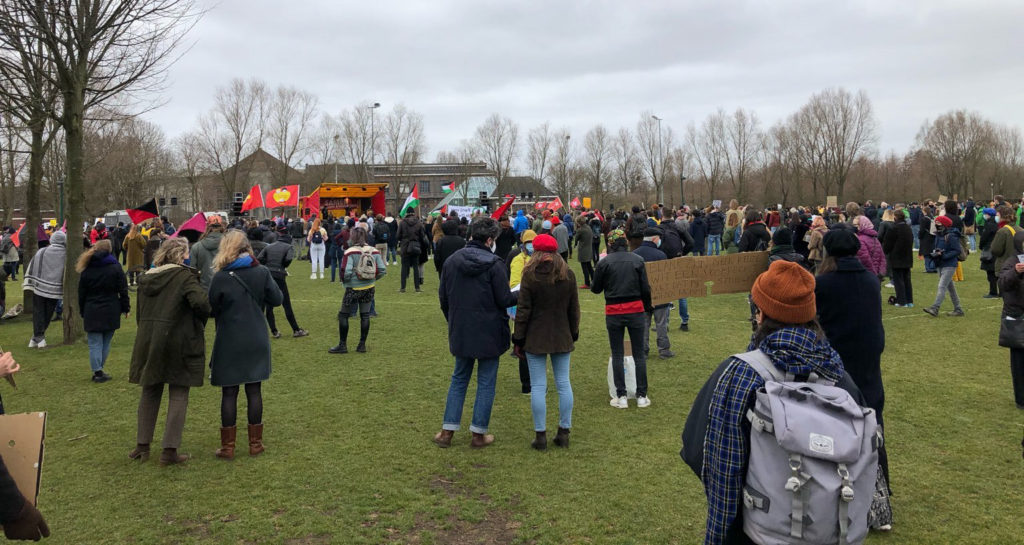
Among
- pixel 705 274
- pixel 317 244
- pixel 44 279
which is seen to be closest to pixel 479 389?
pixel 705 274

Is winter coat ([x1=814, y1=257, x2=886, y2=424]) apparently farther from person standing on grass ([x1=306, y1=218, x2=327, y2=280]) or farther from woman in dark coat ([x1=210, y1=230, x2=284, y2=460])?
person standing on grass ([x1=306, y1=218, x2=327, y2=280])

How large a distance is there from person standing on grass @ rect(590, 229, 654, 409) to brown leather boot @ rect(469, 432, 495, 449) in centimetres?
159

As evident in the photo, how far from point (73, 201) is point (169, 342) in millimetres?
6475

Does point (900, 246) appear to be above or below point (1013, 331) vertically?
above

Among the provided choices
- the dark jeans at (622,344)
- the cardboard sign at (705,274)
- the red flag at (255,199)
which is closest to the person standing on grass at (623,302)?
the dark jeans at (622,344)

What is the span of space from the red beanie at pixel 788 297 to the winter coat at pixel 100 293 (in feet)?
25.3

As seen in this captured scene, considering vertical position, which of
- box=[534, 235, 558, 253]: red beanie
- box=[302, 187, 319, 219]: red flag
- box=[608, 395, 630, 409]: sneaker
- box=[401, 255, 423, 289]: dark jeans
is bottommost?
box=[608, 395, 630, 409]: sneaker

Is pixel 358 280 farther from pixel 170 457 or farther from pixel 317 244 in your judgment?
pixel 317 244

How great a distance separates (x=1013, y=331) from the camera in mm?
6102

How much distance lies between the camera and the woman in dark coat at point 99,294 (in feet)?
26.1

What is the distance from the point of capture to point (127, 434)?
6266mm

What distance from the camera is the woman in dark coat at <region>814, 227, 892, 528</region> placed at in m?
4.12

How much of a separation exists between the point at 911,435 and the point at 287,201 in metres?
27.2

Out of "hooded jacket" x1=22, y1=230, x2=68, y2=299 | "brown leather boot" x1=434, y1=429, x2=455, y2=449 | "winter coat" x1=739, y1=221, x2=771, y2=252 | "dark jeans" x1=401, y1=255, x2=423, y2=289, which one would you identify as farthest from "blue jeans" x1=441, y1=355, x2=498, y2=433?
"dark jeans" x1=401, y1=255, x2=423, y2=289
